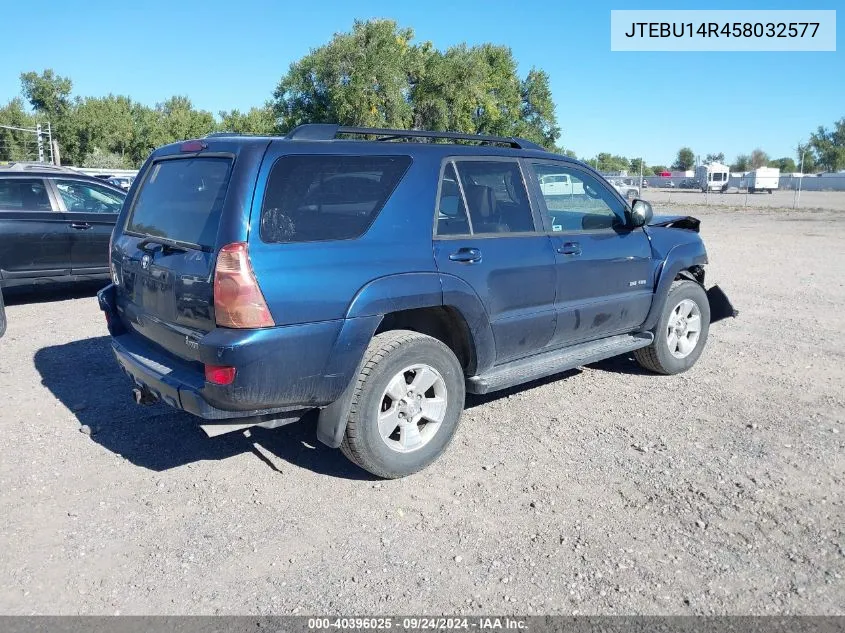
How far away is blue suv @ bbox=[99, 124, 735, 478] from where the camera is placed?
3.36 meters

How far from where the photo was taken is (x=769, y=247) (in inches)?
606

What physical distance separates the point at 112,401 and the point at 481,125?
43.2 meters

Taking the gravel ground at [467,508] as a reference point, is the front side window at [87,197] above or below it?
above

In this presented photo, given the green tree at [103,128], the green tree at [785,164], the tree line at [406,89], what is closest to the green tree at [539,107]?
the tree line at [406,89]

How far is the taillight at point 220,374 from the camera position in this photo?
3.27 m

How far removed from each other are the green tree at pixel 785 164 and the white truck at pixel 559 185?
109 meters

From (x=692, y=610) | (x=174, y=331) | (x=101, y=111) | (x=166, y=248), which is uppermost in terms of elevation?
(x=101, y=111)

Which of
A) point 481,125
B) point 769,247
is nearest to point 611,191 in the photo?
point 769,247

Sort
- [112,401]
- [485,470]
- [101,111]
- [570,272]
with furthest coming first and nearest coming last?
[101,111], [112,401], [570,272], [485,470]

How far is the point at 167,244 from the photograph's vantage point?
3.73m

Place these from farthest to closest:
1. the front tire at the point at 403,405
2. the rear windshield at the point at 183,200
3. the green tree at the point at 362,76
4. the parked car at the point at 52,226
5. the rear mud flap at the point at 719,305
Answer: the green tree at the point at 362,76 → the parked car at the point at 52,226 → the rear mud flap at the point at 719,305 → the front tire at the point at 403,405 → the rear windshield at the point at 183,200

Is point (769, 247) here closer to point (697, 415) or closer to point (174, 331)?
point (697, 415)

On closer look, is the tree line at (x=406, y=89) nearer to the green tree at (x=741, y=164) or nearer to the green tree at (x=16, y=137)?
the green tree at (x=16, y=137)

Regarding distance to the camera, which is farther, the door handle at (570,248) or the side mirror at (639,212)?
the side mirror at (639,212)
